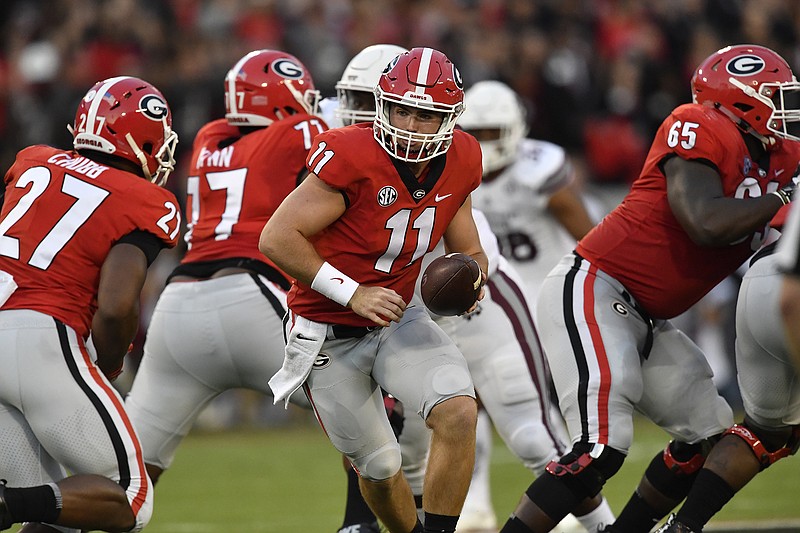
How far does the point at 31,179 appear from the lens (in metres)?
4.34

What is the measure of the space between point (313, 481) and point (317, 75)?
4.46 meters

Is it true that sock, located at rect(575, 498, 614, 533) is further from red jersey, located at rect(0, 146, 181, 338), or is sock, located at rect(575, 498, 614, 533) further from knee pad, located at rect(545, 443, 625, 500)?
red jersey, located at rect(0, 146, 181, 338)

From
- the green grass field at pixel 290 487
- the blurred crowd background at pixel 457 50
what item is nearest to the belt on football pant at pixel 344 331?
the green grass field at pixel 290 487

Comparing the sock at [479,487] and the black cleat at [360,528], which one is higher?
the black cleat at [360,528]

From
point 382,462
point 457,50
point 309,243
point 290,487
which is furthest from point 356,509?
point 457,50

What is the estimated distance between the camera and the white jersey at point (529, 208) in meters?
6.33

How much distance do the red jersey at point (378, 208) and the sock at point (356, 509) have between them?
0.94m

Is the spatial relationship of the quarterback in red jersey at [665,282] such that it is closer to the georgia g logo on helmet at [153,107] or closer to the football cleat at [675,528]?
the football cleat at [675,528]

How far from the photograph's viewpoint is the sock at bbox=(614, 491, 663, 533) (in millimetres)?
4766

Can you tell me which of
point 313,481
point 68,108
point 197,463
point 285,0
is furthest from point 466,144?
point 285,0

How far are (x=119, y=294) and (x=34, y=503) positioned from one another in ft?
2.38

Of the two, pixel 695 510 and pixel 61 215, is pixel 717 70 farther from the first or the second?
pixel 61 215

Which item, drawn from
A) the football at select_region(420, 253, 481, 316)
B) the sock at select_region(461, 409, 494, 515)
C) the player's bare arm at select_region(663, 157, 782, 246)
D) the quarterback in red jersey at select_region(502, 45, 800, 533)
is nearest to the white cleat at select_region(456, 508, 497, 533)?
the sock at select_region(461, 409, 494, 515)

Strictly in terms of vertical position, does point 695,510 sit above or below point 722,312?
above
